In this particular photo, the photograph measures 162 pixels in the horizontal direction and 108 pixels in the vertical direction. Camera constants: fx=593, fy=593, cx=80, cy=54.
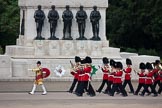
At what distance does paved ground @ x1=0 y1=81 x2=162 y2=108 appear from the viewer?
68.8 ft

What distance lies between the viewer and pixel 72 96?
24.9 meters

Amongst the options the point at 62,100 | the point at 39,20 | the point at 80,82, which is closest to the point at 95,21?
the point at 39,20

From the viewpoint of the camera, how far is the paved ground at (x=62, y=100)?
2097cm

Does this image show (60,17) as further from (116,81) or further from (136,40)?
(136,40)

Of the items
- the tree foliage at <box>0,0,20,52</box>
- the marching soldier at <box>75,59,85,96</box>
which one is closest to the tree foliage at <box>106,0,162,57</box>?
the tree foliage at <box>0,0,20,52</box>

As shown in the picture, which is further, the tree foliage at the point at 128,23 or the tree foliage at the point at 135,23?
the tree foliage at the point at 128,23

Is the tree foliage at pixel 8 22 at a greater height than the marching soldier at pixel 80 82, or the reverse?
the tree foliage at pixel 8 22

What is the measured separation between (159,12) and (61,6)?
2362cm

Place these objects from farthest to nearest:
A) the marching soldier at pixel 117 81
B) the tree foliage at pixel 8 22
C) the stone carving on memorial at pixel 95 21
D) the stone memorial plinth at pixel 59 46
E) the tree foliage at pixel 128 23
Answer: the tree foliage at pixel 8 22
the tree foliage at pixel 128 23
the stone carving on memorial at pixel 95 21
the stone memorial plinth at pixel 59 46
the marching soldier at pixel 117 81

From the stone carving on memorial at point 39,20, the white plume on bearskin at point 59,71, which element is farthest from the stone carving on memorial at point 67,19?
the white plume on bearskin at point 59,71

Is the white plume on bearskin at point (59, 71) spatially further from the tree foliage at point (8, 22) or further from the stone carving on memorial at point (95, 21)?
the tree foliage at point (8, 22)

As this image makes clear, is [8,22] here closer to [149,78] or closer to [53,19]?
[53,19]

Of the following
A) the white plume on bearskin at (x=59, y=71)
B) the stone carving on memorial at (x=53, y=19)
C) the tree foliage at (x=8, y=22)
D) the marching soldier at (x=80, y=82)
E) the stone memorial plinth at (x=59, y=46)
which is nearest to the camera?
the marching soldier at (x=80, y=82)

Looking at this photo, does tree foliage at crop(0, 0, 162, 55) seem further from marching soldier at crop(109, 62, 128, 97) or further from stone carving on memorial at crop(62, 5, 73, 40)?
marching soldier at crop(109, 62, 128, 97)
